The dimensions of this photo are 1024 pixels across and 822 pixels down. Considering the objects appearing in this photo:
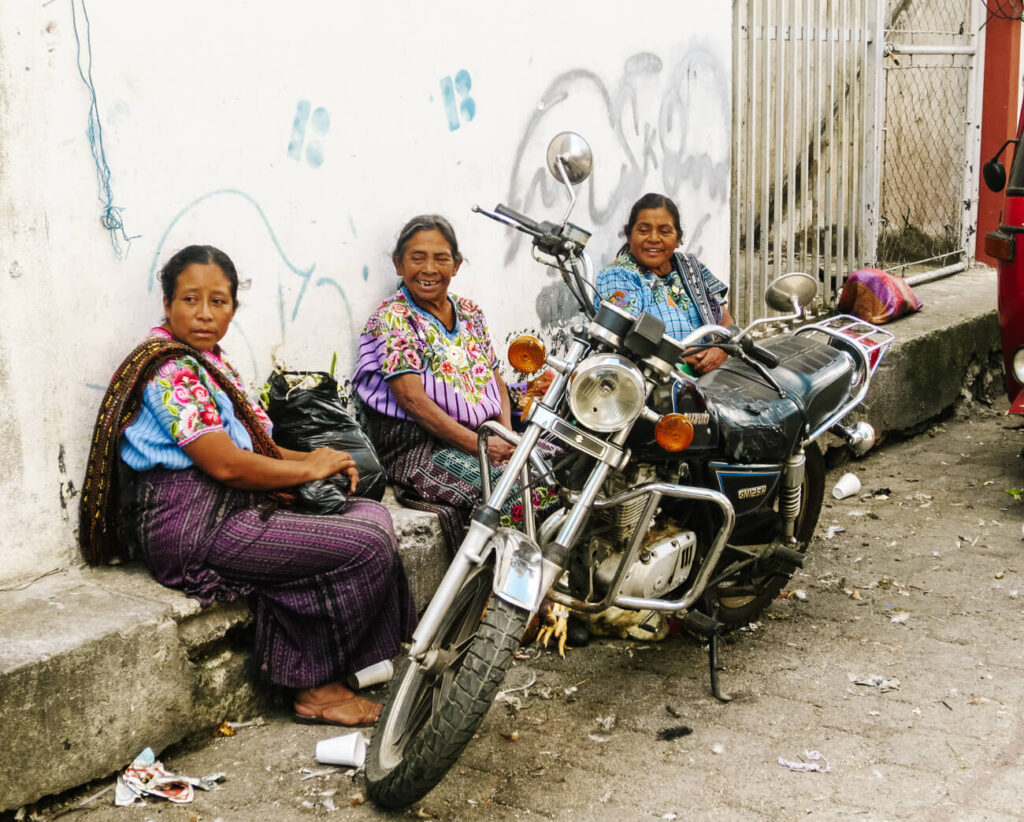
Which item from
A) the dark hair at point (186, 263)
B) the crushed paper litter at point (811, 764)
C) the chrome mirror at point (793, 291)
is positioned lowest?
the crushed paper litter at point (811, 764)

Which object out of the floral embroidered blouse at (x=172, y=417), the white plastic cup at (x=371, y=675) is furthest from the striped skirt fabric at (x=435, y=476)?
the floral embroidered blouse at (x=172, y=417)

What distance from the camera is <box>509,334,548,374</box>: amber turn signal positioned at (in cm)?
284

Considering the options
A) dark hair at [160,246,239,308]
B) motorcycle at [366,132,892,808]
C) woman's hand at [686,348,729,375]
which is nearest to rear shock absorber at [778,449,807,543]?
motorcycle at [366,132,892,808]

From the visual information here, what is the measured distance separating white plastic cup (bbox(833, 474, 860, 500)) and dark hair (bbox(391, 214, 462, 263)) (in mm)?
2216

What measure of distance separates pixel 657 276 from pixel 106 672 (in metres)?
2.90

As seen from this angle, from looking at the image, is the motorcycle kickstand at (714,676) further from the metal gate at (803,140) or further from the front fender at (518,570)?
the metal gate at (803,140)

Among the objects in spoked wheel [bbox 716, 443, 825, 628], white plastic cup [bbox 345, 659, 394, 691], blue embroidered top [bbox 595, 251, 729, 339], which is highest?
blue embroidered top [bbox 595, 251, 729, 339]

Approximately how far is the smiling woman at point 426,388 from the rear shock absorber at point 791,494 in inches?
34.5

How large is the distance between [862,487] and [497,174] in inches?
91.3

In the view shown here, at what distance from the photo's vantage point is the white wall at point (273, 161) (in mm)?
3117

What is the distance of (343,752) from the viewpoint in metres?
3.00

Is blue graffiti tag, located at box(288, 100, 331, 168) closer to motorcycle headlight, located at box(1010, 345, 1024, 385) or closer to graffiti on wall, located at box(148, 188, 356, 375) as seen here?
graffiti on wall, located at box(148, 188, 356, 375)

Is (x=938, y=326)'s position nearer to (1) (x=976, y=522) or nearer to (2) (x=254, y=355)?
(1) (x=976, y=522)

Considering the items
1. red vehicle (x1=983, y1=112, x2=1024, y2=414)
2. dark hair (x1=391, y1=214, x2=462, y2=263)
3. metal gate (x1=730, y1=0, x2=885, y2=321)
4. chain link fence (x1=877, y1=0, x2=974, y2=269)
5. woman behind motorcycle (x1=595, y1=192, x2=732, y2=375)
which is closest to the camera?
dark hair (x1=391, y1=214, x2=462, y2=263)
